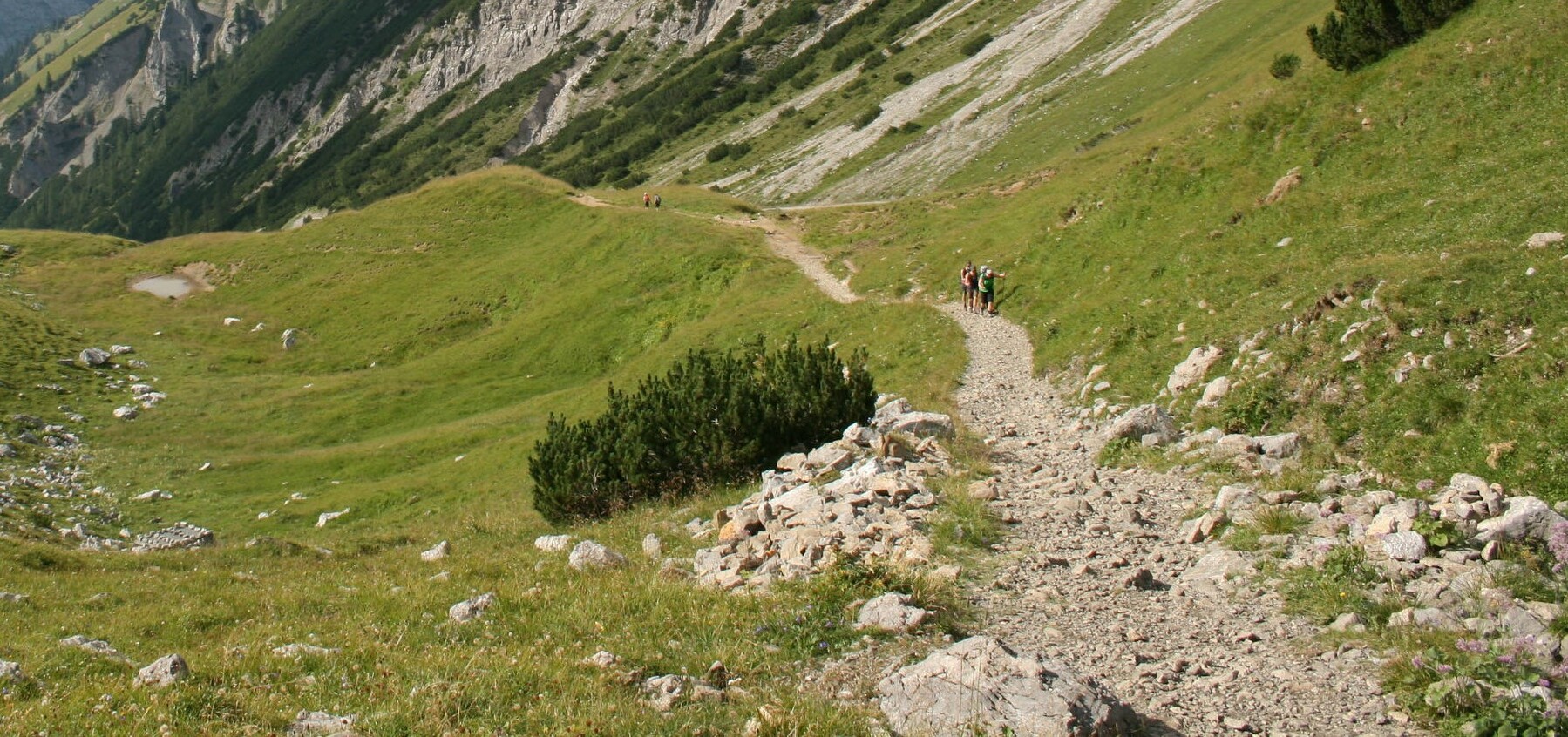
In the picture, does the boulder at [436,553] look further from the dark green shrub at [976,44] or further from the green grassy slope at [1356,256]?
the dark green shrub at [976,44]

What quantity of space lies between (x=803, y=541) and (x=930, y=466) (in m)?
4.44

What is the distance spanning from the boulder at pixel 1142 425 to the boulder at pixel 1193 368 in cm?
159

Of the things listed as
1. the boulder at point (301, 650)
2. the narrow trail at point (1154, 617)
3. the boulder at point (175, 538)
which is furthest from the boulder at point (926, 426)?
the boulder at point (175, 538)

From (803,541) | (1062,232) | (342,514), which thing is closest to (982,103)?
(1062,232)

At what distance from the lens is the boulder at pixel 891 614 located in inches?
376

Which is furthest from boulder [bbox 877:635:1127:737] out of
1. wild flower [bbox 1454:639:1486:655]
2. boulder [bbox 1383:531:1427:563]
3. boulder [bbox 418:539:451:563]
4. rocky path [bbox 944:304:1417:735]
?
boulder [bbox 418:539:451:563]

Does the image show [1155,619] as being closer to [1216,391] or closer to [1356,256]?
[1216,391]

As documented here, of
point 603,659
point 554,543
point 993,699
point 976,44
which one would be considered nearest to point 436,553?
point 554,543

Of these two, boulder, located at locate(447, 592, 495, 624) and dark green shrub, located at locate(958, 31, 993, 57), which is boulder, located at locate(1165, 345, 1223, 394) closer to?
boulder, located at locate(447, 592, 495, 624)

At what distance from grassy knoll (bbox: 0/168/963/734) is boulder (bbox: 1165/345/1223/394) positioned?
6.28m

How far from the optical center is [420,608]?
1138 cm

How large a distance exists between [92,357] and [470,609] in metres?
40.7

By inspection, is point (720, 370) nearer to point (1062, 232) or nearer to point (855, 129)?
point (1062, 232)

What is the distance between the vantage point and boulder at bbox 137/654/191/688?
26.6 ft
